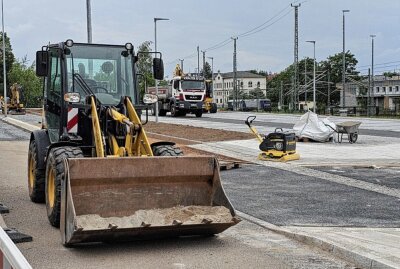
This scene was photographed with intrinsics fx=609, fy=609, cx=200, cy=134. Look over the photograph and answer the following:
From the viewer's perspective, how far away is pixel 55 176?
795 cm

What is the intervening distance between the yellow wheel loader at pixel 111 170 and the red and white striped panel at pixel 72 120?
0.05ft

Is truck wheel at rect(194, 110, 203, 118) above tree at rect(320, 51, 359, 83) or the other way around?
the other way around

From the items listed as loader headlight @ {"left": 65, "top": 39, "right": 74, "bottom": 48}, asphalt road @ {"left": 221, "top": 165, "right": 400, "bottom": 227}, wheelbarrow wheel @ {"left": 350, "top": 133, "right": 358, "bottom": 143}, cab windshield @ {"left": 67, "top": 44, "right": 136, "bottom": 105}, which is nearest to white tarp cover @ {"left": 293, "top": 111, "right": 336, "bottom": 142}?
wheelbarrow wheel @ {"left": 350, "top": 133, "right": 358, "bottom": 143}

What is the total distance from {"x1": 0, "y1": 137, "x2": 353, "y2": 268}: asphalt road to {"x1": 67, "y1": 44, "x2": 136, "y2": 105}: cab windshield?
2203 millimetres

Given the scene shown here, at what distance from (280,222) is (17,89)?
53.8m

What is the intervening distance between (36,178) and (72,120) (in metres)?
1.14

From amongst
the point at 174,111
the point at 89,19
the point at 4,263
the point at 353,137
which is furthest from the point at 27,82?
the point at 4,263

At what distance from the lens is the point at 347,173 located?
14258mm

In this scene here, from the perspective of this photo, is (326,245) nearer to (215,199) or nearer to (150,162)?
(215,199)

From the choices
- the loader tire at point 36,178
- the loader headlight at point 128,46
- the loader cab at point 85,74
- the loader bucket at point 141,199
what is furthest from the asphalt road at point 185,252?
the loader headlight at point 128,46

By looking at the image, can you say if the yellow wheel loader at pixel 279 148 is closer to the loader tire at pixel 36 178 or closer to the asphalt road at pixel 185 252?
the loader tire at pixel 36 178

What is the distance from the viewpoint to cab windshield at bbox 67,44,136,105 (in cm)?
952

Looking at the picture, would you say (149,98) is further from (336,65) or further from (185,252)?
(336,65)

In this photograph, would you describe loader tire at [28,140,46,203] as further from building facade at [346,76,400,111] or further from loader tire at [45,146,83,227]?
building facade at [346,76,400,111]
